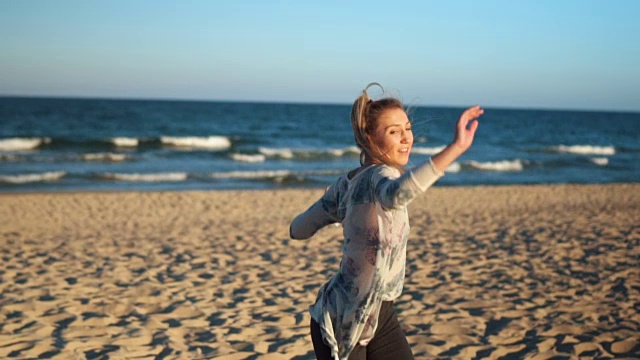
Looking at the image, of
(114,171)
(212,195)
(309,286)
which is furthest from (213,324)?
(114,171)

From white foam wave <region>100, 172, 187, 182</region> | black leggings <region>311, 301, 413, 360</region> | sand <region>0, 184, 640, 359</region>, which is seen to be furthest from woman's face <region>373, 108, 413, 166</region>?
white foam wave <region>100, 172, 187, 182</region>

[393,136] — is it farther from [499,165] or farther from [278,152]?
[278,152]

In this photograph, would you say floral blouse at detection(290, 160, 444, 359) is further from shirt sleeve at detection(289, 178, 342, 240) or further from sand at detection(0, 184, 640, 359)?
sand at detection(0, 184, 640, 359)

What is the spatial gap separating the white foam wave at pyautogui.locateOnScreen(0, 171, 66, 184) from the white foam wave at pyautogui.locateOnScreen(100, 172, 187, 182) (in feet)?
4.00

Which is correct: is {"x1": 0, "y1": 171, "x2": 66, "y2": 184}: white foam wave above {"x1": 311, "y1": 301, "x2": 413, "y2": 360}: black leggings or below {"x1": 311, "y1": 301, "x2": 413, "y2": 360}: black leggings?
below

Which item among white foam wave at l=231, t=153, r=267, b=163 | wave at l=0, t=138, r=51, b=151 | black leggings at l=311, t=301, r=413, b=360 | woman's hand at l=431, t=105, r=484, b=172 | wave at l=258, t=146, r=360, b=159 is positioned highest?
woman's hand at l=431, t=105, r=484, b=172

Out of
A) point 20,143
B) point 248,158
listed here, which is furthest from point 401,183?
point 20,143

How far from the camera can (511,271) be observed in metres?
7.64

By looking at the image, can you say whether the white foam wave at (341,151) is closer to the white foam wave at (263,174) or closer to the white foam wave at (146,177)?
the white foam wave at (263,174)

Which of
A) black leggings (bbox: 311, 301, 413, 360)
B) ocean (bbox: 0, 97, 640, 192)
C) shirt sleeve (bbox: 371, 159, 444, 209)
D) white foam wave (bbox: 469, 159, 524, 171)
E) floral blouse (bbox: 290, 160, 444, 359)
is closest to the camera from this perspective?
shirt sleeve (bbox: 371, 159, 444, 209)

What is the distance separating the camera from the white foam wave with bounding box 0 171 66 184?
58.2ft

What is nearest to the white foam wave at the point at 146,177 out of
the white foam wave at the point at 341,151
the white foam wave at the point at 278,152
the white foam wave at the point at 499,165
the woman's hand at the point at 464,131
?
the white foam wave at the point at 278,152

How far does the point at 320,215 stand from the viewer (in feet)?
8.73

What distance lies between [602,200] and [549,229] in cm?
531
